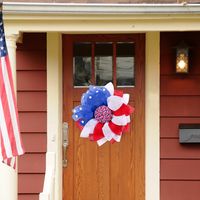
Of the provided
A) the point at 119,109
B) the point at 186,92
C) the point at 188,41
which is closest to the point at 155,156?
the point at 186,92

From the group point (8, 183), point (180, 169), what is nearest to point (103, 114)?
point (8, 183)

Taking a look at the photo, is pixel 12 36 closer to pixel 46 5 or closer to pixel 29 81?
pixel 46 5

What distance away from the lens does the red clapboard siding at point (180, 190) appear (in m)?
5.64

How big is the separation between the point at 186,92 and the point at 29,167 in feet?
6.32

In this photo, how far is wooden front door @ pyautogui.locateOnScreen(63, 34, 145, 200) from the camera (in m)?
5.73

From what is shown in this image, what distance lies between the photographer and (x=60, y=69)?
5.70 metres

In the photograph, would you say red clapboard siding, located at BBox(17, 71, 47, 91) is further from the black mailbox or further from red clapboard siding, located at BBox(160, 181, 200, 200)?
red clapboard siding, located at BBox(160, 181, 200, 200)

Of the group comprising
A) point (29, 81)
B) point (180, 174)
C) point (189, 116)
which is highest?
point (29, 81)

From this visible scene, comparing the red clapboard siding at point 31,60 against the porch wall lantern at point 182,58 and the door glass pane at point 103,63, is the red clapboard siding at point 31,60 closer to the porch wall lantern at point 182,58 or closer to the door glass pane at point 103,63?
the door glass pane at point 103,63

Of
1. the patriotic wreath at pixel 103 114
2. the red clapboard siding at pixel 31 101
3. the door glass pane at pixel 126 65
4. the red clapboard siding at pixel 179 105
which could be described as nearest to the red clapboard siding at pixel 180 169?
the red clapboard siding at pixel 179 105

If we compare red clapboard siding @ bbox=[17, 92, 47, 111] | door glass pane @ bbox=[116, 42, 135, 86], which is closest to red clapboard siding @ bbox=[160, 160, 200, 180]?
door glass pane @ bbox=[116, 42, 135, 86]

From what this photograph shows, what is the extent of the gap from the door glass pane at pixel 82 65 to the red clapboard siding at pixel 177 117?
2.71ft

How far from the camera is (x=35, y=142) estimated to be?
223 inches

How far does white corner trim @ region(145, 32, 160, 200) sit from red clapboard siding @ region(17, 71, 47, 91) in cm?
116
